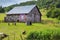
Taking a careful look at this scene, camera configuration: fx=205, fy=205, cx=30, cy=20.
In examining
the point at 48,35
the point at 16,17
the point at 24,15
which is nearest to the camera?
the point at 48,35

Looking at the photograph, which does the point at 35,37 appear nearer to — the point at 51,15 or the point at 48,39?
the point at 48,39

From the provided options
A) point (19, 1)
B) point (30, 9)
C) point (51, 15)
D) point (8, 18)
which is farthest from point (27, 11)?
point (19, 1)

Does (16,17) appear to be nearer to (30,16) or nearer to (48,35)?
(30,16)

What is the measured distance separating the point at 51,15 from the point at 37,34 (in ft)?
170

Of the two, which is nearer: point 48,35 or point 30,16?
point 48,35

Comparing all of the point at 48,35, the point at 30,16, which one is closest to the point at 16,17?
the point at 30,16

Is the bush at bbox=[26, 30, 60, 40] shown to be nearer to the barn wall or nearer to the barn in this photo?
the barn

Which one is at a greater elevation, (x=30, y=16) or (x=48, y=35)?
(x=48, y=35)

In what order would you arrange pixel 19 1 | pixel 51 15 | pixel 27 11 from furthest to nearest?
pixel 19 1, pixel 51 15, pixel 27 11

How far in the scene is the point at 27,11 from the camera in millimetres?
54344

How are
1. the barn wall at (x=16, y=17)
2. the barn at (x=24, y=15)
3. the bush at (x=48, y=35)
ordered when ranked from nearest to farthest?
the bush at (x=48, y=35) → the barn at (x=24, y=15) → the barn wall at (x=16, y=17)

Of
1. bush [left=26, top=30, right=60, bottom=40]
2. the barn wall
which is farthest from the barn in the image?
bush [left=26, top=30, right=60, bottom=40]

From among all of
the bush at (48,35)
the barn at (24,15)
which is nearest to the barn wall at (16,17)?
the barn at (24,15)

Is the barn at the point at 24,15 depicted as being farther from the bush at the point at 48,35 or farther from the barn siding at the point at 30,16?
the bush at the point at 48,35
